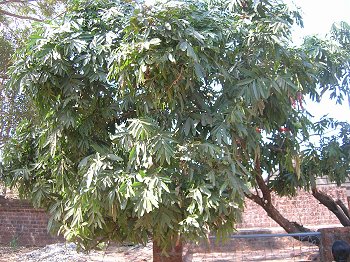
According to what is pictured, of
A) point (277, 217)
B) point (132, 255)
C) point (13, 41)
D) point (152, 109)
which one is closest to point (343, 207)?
point (277, 217)

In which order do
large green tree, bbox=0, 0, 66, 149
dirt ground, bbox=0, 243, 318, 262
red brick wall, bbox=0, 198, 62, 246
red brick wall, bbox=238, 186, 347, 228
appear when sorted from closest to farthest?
dirt ground, bbox=0, 243, 318, 262
large green tree, bbox=0, 0, 66, 149
red brick wall, bbox=238, 186, 347, 228
red brick wall, bbox=0, 198, 62, 246

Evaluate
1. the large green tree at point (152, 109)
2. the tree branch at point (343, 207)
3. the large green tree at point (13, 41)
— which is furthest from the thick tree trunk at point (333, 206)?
the large green tree at point (13, 41)

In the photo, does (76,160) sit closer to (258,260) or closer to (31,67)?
(31,67)

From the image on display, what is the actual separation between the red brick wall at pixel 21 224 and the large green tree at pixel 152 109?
317 inches

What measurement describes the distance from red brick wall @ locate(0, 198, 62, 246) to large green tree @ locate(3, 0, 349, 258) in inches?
317

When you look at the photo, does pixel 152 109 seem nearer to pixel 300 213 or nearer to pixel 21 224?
pixel 300 213

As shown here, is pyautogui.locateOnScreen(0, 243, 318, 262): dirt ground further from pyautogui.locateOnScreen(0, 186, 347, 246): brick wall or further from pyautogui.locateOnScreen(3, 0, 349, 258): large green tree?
pyautogui.locateOnScreen(3, 0, 349, 258): large green tree

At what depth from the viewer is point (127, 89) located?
4789 millimetres

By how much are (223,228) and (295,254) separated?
4744mm

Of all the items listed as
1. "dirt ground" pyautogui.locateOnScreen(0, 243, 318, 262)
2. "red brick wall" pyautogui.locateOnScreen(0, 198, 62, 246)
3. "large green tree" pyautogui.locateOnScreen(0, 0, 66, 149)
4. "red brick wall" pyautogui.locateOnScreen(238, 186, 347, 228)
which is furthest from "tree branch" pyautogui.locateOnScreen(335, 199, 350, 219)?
"red brick wall" pyautogui.locateOnScreen(0, 198, 62, 246)

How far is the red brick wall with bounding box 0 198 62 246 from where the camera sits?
1315 centimetres

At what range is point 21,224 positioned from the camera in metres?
13.2

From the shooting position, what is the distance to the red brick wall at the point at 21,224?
13.1m

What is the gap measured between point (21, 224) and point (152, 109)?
388 inches
